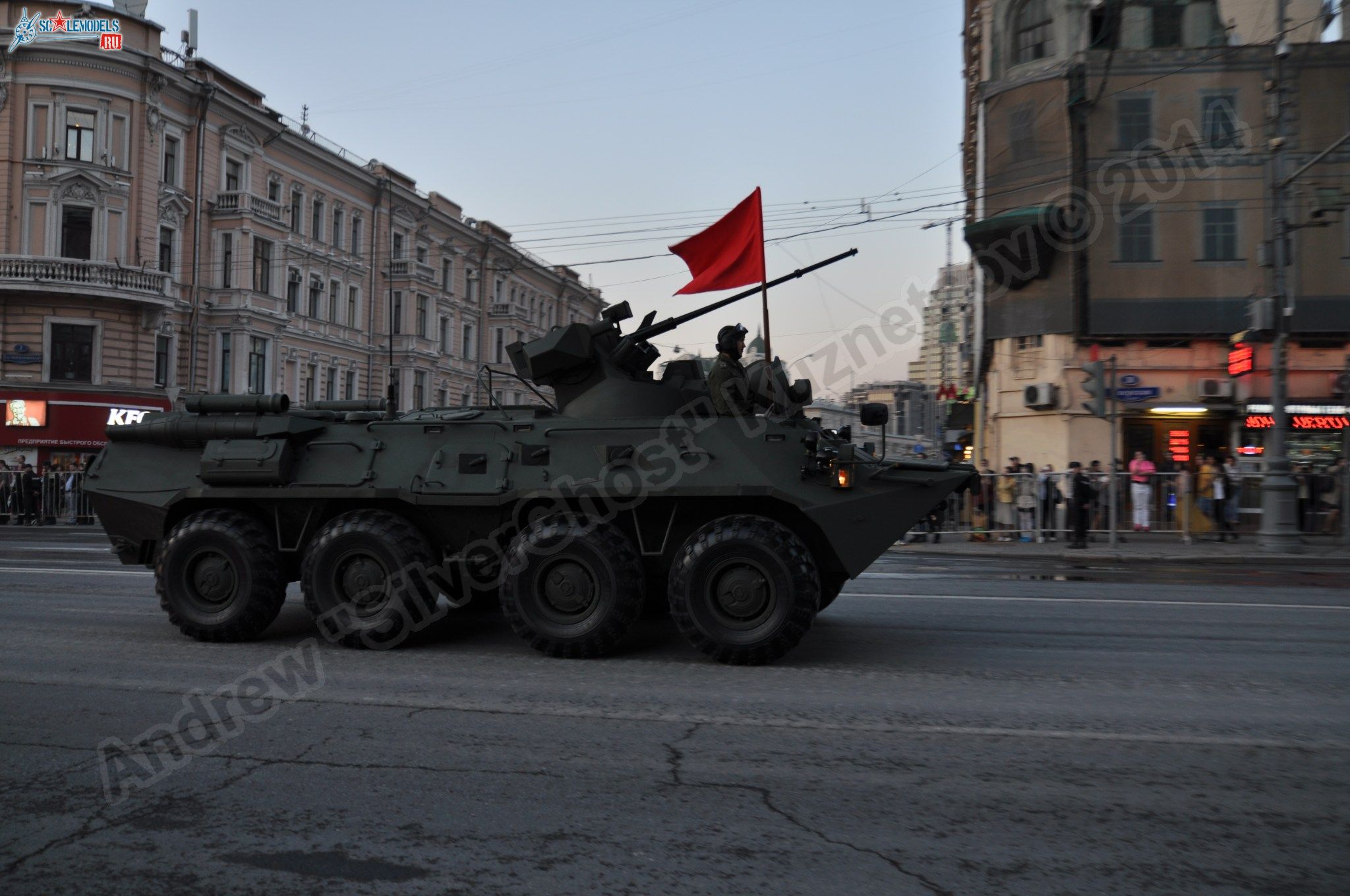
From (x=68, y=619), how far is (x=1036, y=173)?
2235 cm

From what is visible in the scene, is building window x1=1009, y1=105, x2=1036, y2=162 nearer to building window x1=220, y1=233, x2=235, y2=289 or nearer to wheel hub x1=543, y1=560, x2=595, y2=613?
wheel hub x1=543, y1=560, x2=595, y2=613

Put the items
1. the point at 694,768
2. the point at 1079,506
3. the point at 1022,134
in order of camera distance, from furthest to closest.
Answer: the point at 1022,134 < the point at 1079,506 < the point at 694,768

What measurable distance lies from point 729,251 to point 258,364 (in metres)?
32.5

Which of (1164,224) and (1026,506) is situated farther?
(1164,224)

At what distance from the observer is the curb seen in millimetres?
16125

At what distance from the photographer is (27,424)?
31.6 meters

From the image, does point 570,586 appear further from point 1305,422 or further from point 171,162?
point 171,162

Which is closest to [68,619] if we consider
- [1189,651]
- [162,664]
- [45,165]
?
[162,664]

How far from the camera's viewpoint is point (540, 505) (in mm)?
7191

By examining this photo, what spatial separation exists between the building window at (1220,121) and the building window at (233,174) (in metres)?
30.1

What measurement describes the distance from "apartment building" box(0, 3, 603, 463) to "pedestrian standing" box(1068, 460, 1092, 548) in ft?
49.8

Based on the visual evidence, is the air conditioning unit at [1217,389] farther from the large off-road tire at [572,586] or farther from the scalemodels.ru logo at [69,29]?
the scalemodels.ru logo at [69,29]

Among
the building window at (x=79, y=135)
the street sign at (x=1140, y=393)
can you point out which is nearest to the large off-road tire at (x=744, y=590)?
the street sign at (x=1140, y=393)

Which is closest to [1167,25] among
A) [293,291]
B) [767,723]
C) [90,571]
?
[90,571]
